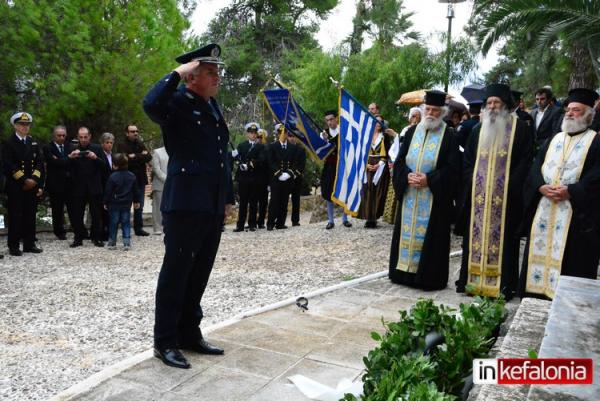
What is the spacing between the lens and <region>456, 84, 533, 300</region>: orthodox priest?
591 centimetres

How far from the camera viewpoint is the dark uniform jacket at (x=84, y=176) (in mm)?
9391

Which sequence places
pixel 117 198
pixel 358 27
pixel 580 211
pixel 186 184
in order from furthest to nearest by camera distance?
pixel 358 27 → pixel 117 198 → pixel 580 211 → pixel 186 184

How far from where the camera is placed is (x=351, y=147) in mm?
8375

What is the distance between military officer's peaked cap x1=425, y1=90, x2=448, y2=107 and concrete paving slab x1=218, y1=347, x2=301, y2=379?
3331mm

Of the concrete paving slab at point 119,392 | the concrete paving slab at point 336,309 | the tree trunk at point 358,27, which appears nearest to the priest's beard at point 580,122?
the concrete paving slab at point 336,309

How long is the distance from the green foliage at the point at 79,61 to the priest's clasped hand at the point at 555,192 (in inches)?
318

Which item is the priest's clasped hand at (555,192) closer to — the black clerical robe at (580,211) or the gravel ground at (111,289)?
the black clerical robe at (580,211)

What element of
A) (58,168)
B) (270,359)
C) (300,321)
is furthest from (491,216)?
(58,168)

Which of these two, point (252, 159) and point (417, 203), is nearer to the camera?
point (417, 203)

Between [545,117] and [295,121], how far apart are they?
163 inches

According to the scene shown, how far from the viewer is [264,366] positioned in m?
3.83

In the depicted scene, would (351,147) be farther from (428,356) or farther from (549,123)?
(428,356)

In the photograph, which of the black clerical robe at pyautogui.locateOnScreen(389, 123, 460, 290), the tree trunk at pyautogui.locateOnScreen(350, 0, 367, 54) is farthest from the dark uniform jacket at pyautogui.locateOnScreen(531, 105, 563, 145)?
the tree trunk at pyautogui.locateOnScreen(350, 0, 367, 54)

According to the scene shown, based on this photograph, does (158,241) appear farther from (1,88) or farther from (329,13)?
(329,13)
